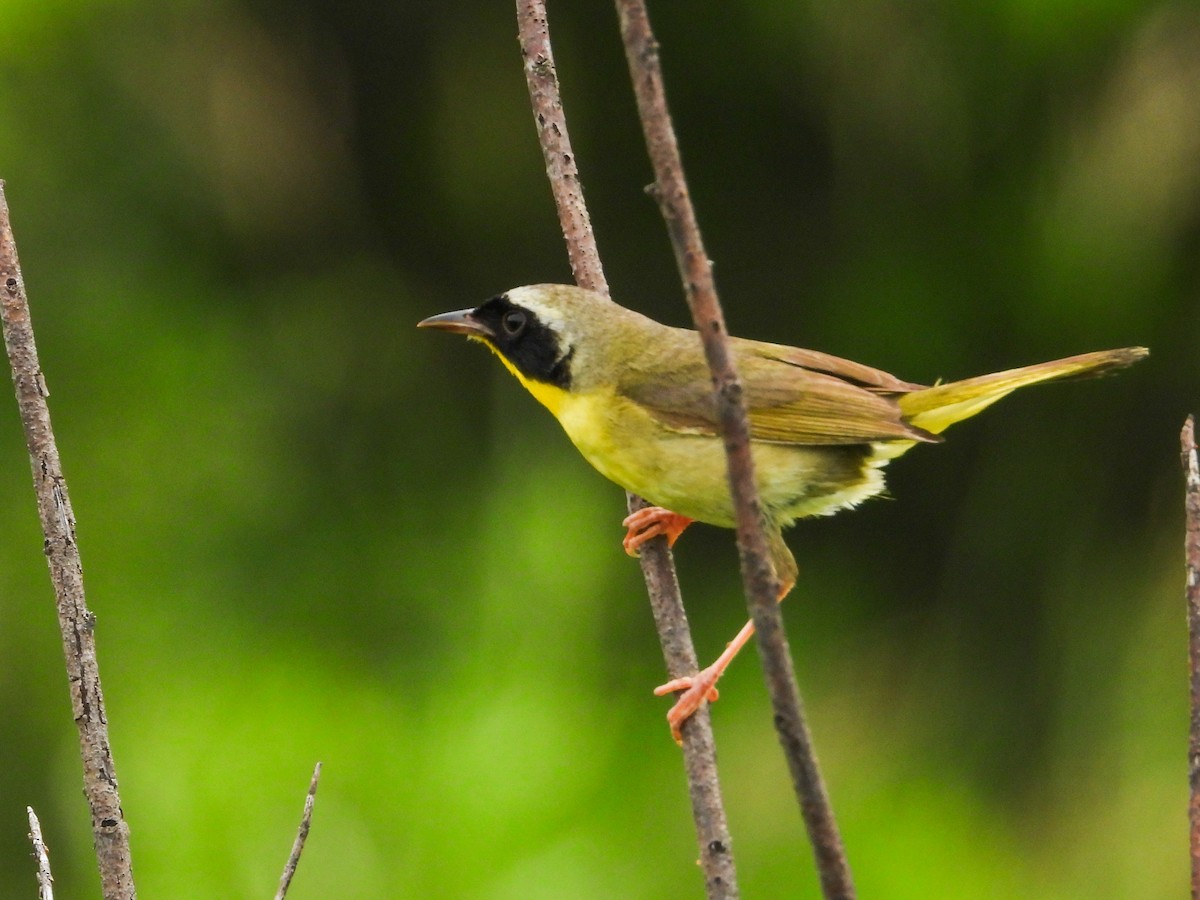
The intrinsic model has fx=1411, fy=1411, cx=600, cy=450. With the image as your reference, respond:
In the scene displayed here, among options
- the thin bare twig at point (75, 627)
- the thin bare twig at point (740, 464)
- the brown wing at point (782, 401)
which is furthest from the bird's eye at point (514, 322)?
the thin bare twig at point (740, 464)

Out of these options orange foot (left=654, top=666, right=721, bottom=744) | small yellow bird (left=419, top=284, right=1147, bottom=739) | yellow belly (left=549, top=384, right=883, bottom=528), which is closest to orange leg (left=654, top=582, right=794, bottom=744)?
orange foot (left=654, top=666, right=721, bottom=744)

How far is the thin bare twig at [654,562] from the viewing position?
5.41 feet

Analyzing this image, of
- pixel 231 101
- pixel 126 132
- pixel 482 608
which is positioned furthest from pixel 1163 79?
pixel 126 132

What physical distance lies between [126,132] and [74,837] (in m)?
2.09

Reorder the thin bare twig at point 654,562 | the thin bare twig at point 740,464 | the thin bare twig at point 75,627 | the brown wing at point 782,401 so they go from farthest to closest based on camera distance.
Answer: the brown wing at point 782,401
the thin bare twig at point 654,562
the thin bare twig at point 75,627
the thin bare twig at point 740,464

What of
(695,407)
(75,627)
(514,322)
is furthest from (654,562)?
(75,627)

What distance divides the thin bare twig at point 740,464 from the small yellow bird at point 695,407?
4.54ft

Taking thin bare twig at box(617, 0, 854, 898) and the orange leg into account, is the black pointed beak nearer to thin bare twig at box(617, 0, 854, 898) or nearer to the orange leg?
the orange leg

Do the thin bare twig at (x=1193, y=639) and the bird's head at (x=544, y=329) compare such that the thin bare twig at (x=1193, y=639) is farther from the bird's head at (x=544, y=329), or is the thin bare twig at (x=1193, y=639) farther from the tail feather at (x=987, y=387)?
the bird's head at (x=544, y=329)

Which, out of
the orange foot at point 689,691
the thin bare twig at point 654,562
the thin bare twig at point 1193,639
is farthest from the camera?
the orange foot at point 689,691

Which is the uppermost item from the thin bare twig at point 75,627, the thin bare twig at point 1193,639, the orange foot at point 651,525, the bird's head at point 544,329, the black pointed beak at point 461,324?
the black pointed beak at point 461,324

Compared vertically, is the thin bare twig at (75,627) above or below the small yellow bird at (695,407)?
below

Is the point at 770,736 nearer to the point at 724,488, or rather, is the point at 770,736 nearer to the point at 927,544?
the point at 927,544

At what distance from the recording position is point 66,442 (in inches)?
161
